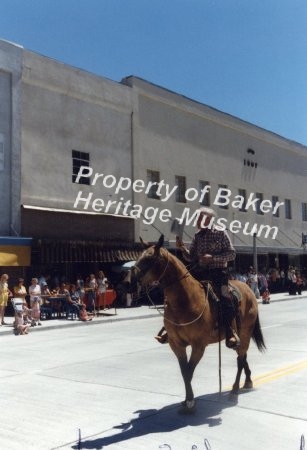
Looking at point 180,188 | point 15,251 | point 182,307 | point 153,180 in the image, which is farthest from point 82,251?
point 182,307

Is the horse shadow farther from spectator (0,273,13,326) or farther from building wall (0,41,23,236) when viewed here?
building wall (0,41,23,236)

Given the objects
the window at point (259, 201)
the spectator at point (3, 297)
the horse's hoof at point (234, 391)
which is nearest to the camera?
the horse's hoof at point (234, 391)

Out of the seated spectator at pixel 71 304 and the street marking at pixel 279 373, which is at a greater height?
the seated spectator at pixel 71 304

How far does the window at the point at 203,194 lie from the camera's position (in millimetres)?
30859

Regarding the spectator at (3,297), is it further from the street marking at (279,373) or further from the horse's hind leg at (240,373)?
the horse's hind leg at (240,373)

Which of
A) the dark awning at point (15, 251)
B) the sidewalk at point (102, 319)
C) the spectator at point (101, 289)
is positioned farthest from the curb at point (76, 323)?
the dark awning at point (15, 251)

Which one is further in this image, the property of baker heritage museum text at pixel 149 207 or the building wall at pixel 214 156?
the building wall at pixel 214 156

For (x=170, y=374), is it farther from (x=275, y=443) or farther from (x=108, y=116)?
(x=108, y=116)

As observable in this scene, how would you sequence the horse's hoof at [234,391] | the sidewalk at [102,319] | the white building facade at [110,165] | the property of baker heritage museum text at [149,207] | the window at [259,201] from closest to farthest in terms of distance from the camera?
1. the horse's hoof at [234,391]
2. the sidewalk at [102,319]
3. the white building facade at [110,165]
4. the property of baker heritage museum text at [149,207]
5. the window at [259,201]

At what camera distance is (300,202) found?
4112 cm

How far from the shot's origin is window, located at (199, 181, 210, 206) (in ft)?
101

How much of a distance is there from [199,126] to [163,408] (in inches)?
1025

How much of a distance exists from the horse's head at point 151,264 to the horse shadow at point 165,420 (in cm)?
161

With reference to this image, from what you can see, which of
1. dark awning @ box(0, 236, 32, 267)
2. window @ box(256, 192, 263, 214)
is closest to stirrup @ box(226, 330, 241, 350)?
dark awning @ box(0, 236, 32, 267)
